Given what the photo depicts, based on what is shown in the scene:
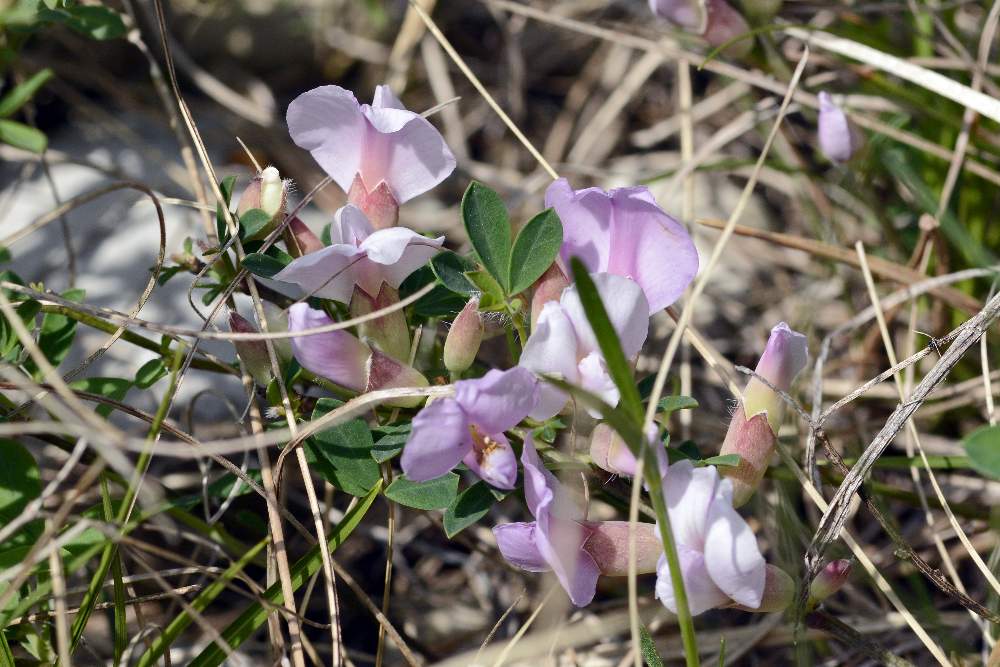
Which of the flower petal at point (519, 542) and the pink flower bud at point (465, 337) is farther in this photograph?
the pink flower bud at point (465, 337)

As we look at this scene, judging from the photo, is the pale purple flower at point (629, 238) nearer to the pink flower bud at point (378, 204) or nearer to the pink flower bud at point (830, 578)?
the pink flower bud at point (378, 204)

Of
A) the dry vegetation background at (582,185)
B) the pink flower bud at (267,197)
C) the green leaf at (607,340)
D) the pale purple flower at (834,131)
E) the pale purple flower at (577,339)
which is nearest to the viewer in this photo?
the green leaf at (607,340)

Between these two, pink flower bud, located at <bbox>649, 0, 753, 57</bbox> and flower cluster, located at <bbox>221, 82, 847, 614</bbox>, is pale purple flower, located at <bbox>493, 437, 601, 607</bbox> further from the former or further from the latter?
pink flower bud, located at <bbox>649, 0, 753, 57</bbox>

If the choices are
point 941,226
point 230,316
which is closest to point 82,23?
point 230,316

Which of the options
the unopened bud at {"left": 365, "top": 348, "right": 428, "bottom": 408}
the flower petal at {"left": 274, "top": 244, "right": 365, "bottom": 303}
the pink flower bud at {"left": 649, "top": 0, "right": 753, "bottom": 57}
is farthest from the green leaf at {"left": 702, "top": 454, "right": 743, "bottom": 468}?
the pink flower bud at {"left": 649, "top": 0, "right": 753, "bottom": 57}

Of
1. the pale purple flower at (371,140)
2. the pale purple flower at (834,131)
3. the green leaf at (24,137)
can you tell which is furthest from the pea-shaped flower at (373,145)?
the pale purple flower at (834,131)

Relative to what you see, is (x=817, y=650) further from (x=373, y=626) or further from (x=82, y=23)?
(x=82, y=23)
